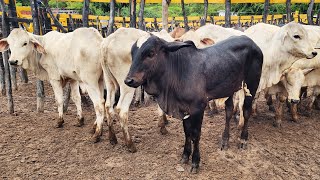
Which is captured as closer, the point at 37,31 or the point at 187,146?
the point at 187,146

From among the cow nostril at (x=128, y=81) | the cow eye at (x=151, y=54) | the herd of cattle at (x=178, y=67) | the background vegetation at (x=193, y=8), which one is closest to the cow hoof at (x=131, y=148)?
the herd of cattle at (x=178, y=67)

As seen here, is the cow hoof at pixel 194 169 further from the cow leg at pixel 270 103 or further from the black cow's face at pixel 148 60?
the cow leg at pixel 270 103

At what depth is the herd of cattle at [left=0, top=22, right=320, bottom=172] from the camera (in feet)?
11.2

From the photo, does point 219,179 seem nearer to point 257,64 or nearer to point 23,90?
point 257,64

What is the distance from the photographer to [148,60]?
319cm

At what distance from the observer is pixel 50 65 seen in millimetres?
5215

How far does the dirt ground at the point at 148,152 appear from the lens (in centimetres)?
373

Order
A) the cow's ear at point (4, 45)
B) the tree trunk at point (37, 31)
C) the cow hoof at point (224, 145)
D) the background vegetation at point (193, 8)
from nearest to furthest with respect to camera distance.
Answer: the cow hoof at point (224, 145) → the cow's ear at point (4, 45) → the tree trunk at point (37, 31) → the background vegetation at point (193, 8)

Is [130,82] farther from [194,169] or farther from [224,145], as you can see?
[224,145]

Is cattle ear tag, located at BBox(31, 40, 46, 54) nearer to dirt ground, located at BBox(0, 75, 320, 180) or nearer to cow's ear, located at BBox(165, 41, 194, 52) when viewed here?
dirt ground, located at BBox(0, 75, 320, 180)

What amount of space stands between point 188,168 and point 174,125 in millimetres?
1646

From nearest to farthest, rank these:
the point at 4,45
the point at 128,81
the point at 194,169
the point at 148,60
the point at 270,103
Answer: the point at 128,81 → the point at 148,60 → the point at 194,169 → the point at 4,45 → the point at 270,103

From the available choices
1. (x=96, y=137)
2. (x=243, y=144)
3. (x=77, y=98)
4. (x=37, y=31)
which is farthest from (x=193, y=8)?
(x=96, y=137)

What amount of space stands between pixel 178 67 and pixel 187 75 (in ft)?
0.49
